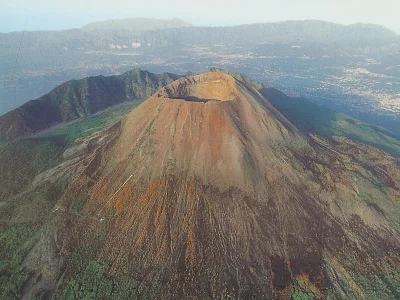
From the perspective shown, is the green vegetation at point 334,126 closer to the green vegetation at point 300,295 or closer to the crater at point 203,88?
Result: the crater at point 203,88

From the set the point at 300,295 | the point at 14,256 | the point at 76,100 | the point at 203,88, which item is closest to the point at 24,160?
the point at 14,256

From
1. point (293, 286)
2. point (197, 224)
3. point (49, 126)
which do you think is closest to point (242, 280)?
point (293, 286)

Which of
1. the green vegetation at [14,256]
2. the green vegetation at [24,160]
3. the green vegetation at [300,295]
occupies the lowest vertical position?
the green vegetation at [24,160]

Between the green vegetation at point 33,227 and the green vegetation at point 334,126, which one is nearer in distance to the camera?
the green vegetation at point 33,227

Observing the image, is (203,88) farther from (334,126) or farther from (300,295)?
(334,126)

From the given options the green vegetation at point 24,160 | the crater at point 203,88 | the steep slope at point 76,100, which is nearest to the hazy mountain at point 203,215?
the green vegetation at point 24,160

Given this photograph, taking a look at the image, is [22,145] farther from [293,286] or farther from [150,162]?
[293,286]
